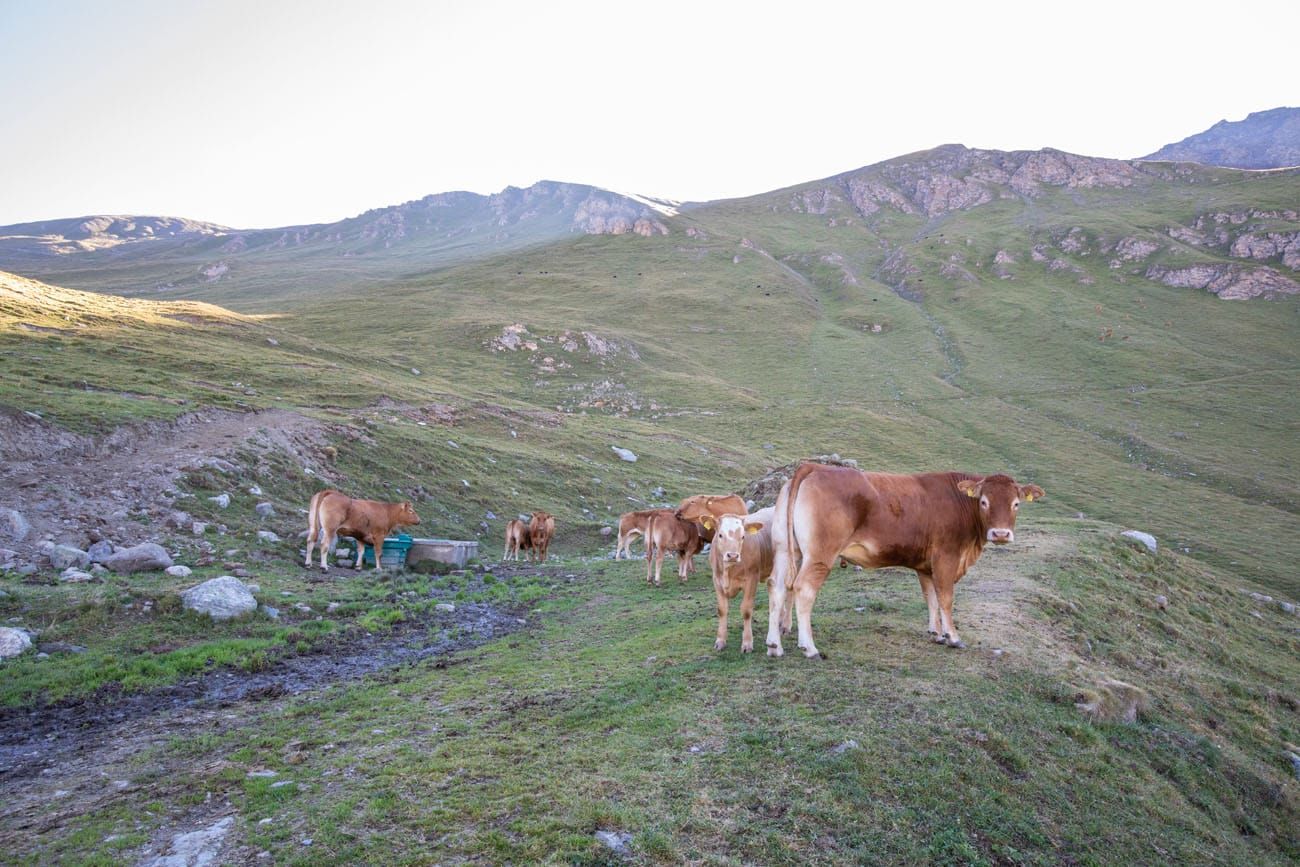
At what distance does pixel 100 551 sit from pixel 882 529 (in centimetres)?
1777

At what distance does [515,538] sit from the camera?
78.8ft

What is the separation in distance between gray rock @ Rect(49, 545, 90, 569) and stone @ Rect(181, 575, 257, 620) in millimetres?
3412

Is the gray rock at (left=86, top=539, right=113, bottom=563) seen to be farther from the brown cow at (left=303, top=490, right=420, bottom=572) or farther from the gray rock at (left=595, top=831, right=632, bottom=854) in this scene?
the gray rock at (left=595, top=831, right=632, bottom=854)

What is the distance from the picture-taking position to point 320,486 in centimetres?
2400

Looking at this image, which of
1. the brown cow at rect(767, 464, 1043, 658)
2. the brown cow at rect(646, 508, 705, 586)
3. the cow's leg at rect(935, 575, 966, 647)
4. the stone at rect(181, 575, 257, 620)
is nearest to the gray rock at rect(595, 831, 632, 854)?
the brown cow at rect(767, 464, 1043, 658)

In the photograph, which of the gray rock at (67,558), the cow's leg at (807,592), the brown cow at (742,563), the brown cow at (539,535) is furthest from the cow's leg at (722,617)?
the gray rock at (67,558)

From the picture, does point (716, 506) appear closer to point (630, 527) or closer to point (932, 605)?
point (630, 527)

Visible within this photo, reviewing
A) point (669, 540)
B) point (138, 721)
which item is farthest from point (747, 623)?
point (138, 721)

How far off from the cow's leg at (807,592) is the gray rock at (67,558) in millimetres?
15847

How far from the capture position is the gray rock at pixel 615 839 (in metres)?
5.70

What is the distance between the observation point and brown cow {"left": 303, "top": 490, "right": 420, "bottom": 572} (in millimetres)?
19062

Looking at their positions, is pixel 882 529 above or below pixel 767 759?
above

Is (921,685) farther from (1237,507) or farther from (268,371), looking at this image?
(1237,507)

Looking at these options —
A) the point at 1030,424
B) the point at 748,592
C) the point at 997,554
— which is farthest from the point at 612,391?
the point at 748,592
